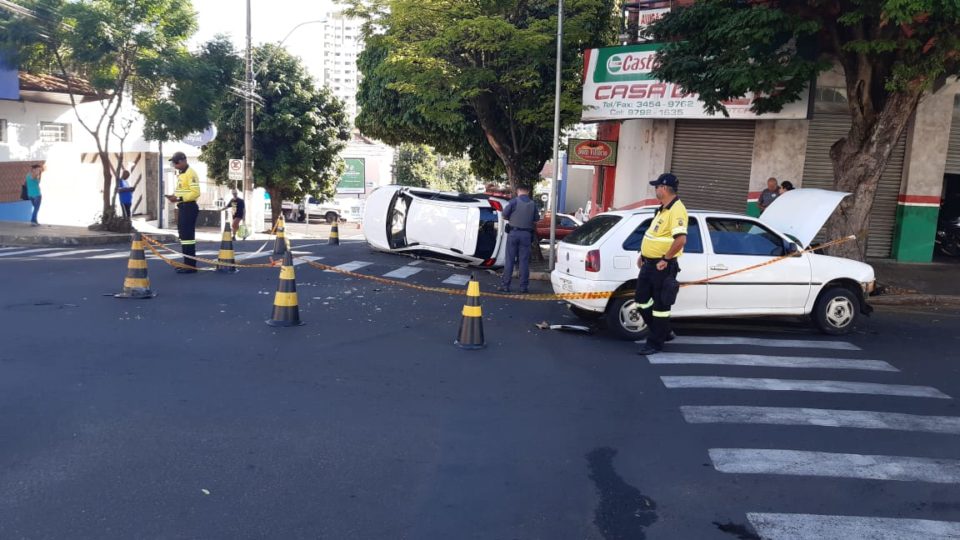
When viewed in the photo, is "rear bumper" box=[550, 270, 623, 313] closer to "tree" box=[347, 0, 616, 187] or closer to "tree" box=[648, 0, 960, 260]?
"tree" box=[648, 0, 960, 260]

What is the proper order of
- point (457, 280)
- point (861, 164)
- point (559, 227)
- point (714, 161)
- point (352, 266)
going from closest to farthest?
point (861, 164) → point (457, 280) → point (352, 266) → point (714, 161) → point (559, 227)

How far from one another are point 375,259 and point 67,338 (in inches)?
385

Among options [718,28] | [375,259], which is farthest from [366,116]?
[718,28]

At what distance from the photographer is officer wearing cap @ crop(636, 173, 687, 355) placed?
326 inches

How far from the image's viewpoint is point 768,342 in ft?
31.3

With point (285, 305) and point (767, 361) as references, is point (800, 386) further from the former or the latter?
point (285, 305)

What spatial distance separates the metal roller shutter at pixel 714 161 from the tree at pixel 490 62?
2.76m

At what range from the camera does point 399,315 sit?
418 inches

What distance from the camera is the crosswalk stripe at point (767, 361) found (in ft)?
27.3

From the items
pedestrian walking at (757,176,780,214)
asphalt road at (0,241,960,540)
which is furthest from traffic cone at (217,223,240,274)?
pedestrian walking at (757,176,780,214)

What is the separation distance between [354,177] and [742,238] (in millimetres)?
56598

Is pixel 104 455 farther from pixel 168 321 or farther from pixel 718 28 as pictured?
pixel 718 28

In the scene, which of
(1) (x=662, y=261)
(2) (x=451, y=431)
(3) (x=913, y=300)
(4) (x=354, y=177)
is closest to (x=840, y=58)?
(3) (x=913, y=300)

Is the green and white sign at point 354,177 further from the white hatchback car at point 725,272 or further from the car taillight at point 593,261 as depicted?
the car taillight at point 593,261
